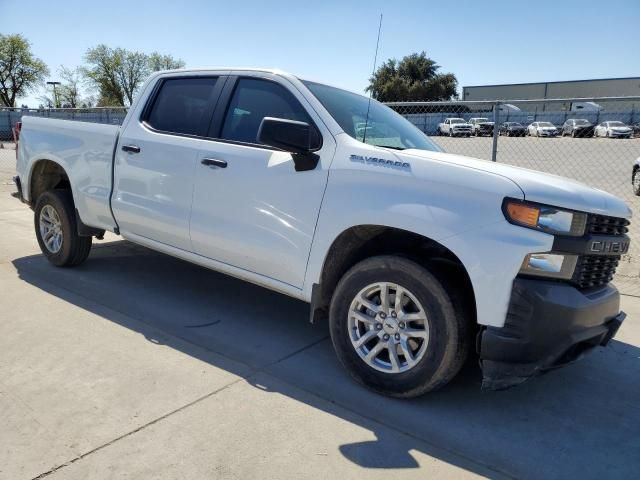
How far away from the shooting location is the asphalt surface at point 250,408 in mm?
2668

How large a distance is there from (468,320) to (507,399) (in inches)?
30.0

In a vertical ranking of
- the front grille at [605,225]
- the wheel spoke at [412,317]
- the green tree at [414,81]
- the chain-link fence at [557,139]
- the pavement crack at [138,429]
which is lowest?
the pavement crack at [138,429]

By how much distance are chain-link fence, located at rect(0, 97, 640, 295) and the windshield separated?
8.00 ft

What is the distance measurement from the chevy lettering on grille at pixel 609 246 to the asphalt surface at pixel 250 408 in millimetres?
1005

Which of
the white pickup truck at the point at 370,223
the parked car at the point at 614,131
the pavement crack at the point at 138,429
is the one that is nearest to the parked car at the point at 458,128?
the parked car at the point at 614,131

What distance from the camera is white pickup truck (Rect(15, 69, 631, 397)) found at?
2.83 m

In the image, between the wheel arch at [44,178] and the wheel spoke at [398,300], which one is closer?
the wheel spoke at [398,300]

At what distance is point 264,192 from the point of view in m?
3.70

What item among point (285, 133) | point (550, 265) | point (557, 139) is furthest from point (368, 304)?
point (557, 139)

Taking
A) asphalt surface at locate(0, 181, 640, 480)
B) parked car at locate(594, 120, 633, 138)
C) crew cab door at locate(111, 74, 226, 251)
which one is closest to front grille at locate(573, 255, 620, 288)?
asphalt surface at locate(0, 181, 640, 480)

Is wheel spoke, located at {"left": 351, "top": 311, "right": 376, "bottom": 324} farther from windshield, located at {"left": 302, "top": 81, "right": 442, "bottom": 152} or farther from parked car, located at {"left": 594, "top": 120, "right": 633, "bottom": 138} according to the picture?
parked car, located at {"left": 594, "top": 120, "right": 633, "bottom": 138}

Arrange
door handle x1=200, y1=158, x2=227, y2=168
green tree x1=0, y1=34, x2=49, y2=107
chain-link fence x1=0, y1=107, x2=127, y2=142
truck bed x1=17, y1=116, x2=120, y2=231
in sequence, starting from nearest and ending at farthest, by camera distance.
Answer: door handle x1=200, y1=158, x2=227, y2=168, truck bed x1=17, y1=116, x2=120, y2=231, chain-link fence x1=0, y1=107, x2=127, y2=142, green tree x1=0, y1=34, x2=49, y2=107

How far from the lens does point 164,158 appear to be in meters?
4.34

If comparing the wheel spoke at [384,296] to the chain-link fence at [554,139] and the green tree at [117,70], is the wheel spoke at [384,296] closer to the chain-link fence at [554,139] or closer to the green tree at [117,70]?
the chain-link fence at [554,139]
